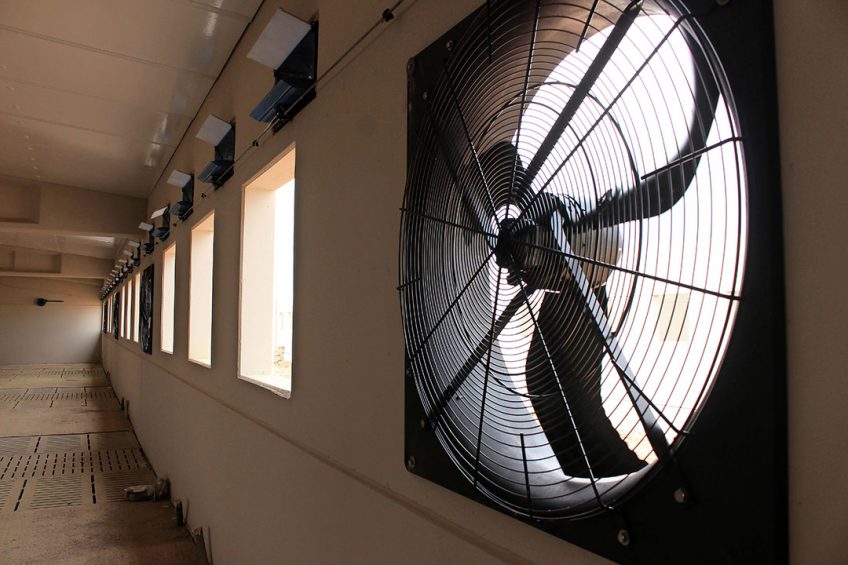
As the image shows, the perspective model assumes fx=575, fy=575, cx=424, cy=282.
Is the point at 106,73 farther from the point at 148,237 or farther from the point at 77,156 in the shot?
the point at 148,237

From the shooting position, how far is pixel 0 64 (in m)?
3.18

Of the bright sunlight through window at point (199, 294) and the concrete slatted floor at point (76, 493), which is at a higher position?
the bright sunlight through window at point (199, 294)

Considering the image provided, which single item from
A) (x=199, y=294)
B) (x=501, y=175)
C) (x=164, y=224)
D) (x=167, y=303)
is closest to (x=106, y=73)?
(x=199, y=294)

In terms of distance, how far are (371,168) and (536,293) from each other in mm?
760

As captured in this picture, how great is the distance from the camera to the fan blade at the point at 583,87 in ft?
2.32

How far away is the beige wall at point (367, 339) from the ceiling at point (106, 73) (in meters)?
0.20

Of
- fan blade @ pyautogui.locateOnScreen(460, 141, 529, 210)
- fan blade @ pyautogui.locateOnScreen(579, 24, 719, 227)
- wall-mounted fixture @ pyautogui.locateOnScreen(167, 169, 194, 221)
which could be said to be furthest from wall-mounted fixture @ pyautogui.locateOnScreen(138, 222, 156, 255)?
fan blade @ pyautogui.locateOnScreen(579, 24, 719, 227)

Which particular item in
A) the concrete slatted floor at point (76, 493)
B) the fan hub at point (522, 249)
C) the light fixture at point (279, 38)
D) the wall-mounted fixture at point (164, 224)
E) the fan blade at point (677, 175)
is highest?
the light fixture at point (279, 38)

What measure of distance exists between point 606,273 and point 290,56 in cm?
170

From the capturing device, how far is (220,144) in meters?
3.13

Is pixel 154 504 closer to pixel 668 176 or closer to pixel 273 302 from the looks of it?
Result: pixel 273 302

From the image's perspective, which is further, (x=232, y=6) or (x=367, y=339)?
(x=232, y=6)

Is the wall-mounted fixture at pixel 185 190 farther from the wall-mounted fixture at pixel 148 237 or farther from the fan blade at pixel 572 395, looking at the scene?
the fan blade at pixel 572 395

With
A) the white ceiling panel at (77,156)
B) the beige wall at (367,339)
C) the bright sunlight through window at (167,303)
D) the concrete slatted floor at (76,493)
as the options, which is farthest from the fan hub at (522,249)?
the bright sunlight through window at (167,303)
